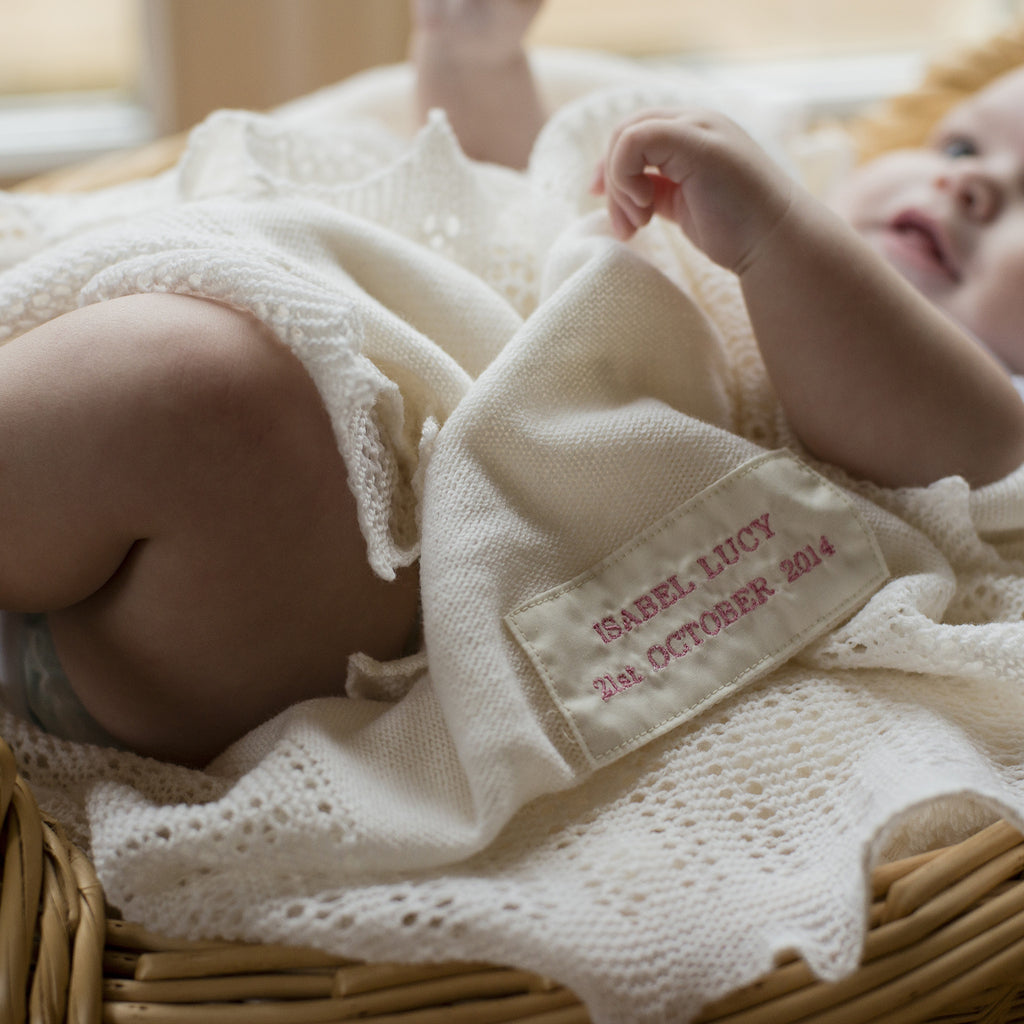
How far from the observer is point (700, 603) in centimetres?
68

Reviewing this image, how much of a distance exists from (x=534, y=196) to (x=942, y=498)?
0.38 meters

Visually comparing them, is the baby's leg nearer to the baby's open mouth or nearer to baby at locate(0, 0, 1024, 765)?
baby at locate(0, 0, 1024, 765)

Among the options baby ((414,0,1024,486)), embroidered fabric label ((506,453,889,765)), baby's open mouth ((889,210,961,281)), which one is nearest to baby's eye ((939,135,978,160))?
baby's open mouth ((889,210,961,281))

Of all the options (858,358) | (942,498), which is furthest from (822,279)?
(942,498)

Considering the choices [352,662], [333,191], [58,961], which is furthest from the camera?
[333,191]

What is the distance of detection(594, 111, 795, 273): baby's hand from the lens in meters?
0.72

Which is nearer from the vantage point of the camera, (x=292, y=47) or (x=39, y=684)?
(x=39, y=684)

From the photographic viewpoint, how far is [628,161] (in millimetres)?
738

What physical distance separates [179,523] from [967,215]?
756mm

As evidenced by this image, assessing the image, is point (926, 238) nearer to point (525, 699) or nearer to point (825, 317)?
point (825, 317)

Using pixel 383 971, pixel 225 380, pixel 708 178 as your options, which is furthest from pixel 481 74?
pixel 383 971

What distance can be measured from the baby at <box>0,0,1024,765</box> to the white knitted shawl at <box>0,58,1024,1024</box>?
0.03 metres

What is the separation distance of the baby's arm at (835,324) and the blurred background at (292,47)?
0.90 m

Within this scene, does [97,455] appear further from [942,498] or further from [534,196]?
[942,498]
